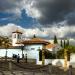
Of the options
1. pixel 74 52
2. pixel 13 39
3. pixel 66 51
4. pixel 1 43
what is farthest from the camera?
pixel 13 39

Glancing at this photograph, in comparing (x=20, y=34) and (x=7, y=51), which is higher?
(x=20, y=34)

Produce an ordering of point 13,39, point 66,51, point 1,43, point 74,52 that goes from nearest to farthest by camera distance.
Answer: point 66,51 < point 74,52 < point 1,43 < point 13,39

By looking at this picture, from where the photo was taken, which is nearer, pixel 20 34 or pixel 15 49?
pixel 15 49

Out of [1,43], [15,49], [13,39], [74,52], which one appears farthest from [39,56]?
[13,39]

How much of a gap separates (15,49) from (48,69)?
119ft

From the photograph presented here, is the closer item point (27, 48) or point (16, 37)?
point (27, 48)

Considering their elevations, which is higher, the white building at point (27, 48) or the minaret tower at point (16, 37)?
the minaret tower at point (16, 37)

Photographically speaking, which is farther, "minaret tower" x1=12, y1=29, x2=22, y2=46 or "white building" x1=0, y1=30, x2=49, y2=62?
"minaret tower" x1=12, y1=29, x2=22, y2=46

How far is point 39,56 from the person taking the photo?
41.3 meters

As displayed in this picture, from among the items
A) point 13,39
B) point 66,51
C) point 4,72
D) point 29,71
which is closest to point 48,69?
point 29,71

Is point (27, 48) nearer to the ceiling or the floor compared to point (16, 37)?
nearer to the floor

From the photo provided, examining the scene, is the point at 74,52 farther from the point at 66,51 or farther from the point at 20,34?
the point at 20,34

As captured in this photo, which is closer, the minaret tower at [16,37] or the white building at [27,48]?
the white building at [27,48]

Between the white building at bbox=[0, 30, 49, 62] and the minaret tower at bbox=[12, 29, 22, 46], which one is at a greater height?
the minaret tower at bbox=[12, 29, 22, 46]
